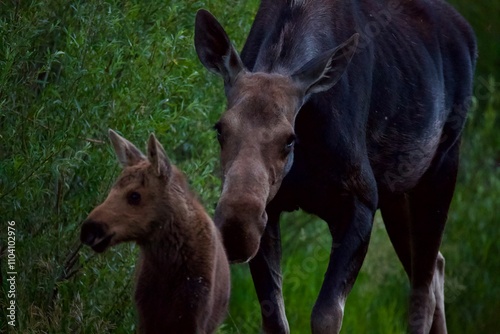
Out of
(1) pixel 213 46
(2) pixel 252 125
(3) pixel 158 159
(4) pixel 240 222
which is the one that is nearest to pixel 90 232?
(3) pixel 158 159

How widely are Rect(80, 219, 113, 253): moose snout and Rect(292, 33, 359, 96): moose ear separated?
1831 mm

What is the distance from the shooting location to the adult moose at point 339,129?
6.58 meters

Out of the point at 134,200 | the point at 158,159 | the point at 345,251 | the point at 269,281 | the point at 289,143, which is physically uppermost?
the point at 158,159

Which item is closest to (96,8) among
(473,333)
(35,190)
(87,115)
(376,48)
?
(87,115)

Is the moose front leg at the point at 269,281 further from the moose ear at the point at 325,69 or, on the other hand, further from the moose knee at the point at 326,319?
the moose ear at the point at 325,69

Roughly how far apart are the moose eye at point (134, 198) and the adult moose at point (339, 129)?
470 millimetres

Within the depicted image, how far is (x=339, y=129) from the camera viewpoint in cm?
735

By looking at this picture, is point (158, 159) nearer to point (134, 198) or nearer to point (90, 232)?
point (134, 198)

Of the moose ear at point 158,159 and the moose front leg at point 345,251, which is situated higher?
the moose ear at point 158,159

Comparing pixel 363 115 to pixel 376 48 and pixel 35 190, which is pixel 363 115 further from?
pixel 35 190

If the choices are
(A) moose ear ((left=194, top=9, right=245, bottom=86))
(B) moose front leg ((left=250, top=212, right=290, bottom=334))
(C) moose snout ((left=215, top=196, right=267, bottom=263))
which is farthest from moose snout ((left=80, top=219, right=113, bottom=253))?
(B) moose front leg ((left=250, top=212, right=290, bottom=334))

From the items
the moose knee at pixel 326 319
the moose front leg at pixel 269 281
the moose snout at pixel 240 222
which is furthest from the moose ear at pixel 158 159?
the moose front leg at pixel 269 281

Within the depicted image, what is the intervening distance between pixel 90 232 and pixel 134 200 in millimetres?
320

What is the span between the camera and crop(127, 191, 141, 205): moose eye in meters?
5.70
